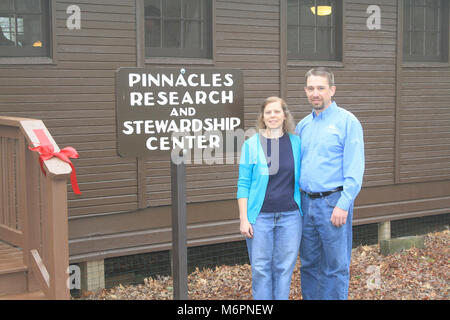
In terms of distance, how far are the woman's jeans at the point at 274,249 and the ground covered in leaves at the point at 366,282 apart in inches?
73.6

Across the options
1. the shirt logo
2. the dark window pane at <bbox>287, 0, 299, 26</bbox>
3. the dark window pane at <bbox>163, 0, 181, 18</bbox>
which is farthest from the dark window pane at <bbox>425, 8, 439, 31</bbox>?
the shirt logo

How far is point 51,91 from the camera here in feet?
21.0

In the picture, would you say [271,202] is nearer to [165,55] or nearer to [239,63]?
[165,55]

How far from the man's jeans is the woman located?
195 millimetres

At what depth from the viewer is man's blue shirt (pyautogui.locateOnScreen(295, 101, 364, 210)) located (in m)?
4.75

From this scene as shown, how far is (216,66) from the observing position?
24.5 feet

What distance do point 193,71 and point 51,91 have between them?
74.1 inches

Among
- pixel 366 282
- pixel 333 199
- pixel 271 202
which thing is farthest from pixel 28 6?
pixel 366 282

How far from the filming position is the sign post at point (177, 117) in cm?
365

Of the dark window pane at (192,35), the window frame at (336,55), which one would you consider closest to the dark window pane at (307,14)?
the window frame at (336,55)

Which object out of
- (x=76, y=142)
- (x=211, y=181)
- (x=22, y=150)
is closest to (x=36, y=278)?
(x=22, y=150)

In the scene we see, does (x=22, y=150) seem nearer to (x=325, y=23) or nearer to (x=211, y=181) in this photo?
(x=211, y=181)

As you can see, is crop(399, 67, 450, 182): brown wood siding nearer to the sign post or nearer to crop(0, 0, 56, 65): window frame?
the sign post

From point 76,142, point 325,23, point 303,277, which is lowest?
point 303,277
